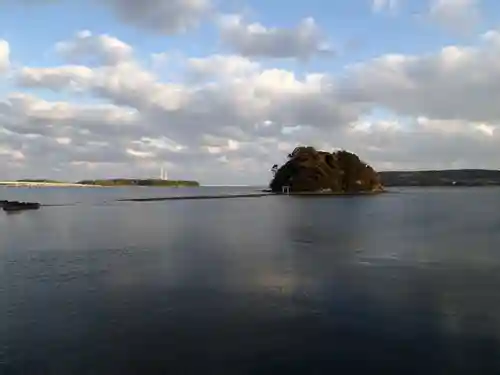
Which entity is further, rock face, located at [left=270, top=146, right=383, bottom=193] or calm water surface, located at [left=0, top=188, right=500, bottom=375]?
rock face, located at [left=270, top=146, right=383, bottom=193]

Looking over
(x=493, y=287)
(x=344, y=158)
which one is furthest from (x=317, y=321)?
(x=344, y=158)

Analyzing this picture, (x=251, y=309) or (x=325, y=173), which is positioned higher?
(x=325, y=173)

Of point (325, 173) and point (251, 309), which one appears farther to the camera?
point (325, 173)

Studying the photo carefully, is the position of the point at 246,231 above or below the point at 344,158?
below

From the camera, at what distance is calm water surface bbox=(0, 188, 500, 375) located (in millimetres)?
11664

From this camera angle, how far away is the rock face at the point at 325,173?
Result: 514ft

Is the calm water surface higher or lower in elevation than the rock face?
lower

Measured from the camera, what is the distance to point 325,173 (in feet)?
516

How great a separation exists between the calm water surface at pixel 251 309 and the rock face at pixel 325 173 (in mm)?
125140

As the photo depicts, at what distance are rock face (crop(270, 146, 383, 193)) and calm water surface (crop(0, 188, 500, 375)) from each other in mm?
125140

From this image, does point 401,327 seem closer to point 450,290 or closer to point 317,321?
point 317,321

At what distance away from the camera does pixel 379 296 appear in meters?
17.6

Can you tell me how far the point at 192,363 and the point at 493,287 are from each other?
38.9ft

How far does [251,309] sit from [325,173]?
14325 centimetres
